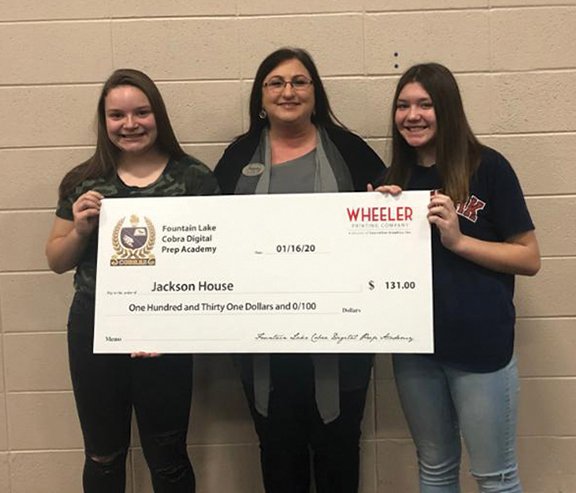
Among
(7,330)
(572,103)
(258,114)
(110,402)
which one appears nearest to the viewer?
(110,402)

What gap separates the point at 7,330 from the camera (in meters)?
2.14

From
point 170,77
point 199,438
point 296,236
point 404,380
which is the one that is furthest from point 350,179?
point 199,438

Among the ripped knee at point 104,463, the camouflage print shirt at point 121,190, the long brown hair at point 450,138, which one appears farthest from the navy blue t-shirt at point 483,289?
the ripped knee at point 104,463

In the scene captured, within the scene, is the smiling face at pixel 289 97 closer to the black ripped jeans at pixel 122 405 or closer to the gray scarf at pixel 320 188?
the gray scarf at pixel 320 188

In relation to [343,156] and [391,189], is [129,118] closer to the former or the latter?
[343,156]

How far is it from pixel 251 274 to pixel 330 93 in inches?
29.7

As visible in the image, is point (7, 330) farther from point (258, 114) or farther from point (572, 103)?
point (572, 103)

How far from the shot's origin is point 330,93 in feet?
6.70

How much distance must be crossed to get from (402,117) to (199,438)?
135 centimetres

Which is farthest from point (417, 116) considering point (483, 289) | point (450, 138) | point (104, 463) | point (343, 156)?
point (104, 463)

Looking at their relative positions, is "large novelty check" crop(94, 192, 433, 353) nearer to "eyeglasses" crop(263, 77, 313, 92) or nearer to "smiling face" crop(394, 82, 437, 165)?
"smiling face" crop(394, 82, 437, 165)

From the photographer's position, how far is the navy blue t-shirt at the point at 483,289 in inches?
58.5

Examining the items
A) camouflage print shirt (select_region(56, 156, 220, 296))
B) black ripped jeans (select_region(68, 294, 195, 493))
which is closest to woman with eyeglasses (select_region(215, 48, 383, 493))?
camouflage print shirt (select_region(56, 156, 220, 296))

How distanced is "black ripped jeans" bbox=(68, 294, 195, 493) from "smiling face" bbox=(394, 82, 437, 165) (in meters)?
0.88
